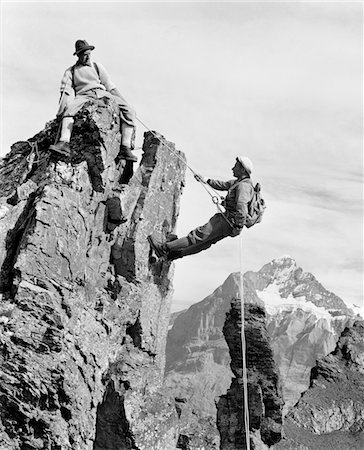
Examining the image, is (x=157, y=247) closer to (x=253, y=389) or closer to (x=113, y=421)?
(x=113, y=421)

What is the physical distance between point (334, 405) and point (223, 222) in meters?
54.4

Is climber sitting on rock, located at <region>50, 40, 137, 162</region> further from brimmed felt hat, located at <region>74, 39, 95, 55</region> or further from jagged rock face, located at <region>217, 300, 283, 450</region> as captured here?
jagged rock face, located at <region>217, 300, 283, 450</region>

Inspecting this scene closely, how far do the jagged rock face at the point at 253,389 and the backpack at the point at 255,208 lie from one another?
2799 cm

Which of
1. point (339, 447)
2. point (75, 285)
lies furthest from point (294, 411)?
point (75, 285)

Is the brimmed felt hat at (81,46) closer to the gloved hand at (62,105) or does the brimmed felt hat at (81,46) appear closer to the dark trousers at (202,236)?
the gloved hand at (62,105)

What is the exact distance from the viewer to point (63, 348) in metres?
16.5

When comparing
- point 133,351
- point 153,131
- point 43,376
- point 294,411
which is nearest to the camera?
point 43,376

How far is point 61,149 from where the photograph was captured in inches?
766

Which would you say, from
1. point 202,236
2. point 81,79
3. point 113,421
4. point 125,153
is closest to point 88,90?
point 81,79

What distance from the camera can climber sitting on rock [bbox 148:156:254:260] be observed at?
21016 mm

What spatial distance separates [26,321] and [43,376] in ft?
5.13

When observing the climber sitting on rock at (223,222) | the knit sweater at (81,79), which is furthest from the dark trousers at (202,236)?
the knit sweater at (81,79)

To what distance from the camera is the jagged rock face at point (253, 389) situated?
4644cm

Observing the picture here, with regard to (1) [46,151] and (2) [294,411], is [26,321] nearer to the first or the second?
(1) [46,151]
